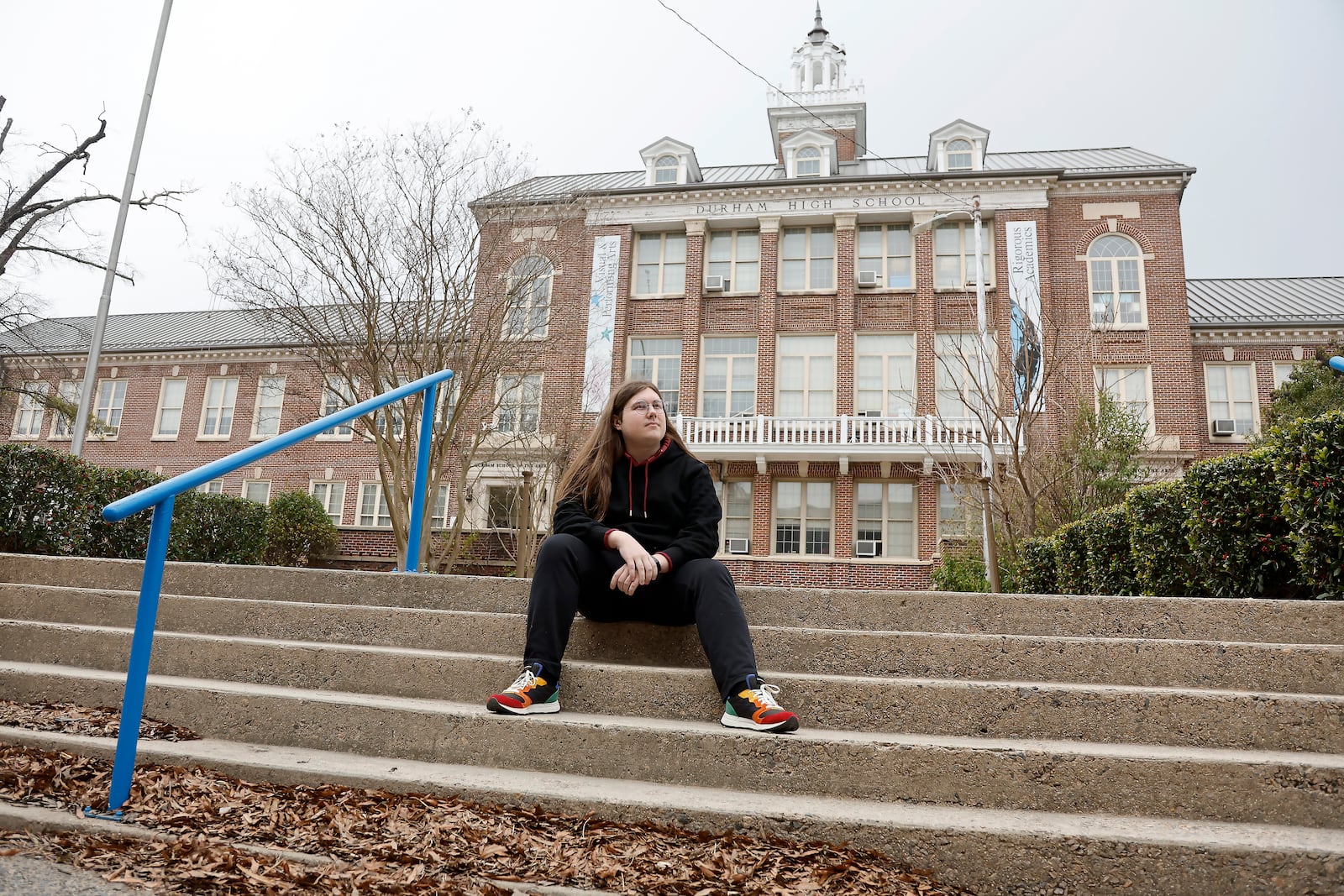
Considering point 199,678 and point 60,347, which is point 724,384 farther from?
point 60,347

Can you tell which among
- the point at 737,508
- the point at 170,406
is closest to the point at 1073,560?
the point at 737,508

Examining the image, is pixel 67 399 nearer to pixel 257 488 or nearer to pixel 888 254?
pixel 257 488

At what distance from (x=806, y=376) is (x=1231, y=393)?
1159 cm

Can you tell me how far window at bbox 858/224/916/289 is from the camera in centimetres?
2128

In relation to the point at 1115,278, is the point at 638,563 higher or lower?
lower

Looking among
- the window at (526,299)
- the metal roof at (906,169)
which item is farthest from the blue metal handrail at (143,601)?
the metal roof at (906,169)

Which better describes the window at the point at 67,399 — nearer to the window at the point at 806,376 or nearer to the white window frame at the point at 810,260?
the window at the point at 806,376

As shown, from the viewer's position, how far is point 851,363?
20.9 metres

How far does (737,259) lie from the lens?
72.5ft

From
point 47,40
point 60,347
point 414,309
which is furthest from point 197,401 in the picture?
point 414,309

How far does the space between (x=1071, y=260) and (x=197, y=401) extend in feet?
92.4

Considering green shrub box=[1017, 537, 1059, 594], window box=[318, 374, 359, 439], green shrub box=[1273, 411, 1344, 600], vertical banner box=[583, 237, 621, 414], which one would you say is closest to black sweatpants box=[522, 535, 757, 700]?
green shrub box=[1273, 411, 1344, 600]

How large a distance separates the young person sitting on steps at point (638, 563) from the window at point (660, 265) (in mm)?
19300

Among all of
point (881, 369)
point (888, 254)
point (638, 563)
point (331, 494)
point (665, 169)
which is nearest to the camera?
point (638, 563)
